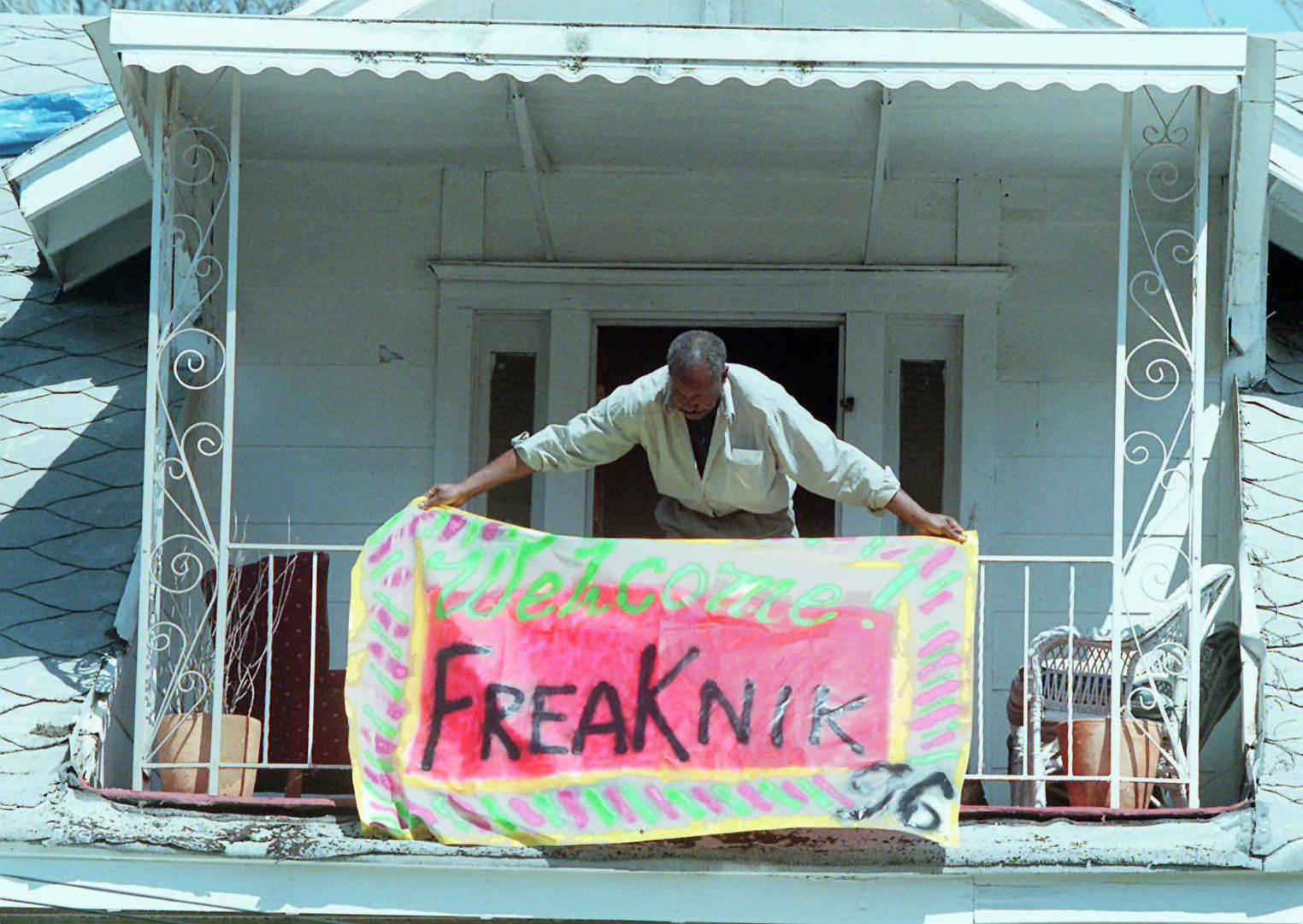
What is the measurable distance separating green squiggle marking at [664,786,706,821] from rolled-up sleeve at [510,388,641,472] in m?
1.15

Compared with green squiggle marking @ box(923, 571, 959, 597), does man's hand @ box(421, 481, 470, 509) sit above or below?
above

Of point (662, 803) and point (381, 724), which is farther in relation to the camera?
point (381, 724)

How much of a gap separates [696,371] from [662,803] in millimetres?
1415

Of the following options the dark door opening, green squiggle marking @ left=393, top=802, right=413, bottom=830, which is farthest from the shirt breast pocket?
the dark door opening

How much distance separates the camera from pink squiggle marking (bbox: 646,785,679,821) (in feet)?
19.0

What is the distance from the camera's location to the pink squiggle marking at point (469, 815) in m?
5.85

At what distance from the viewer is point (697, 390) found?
5.82 m

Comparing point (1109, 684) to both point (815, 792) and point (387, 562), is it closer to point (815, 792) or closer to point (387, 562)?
point (815, 792)

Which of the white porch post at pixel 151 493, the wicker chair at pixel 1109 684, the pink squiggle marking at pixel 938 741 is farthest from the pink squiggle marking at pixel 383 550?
the wicker chair at pixel 1109 684

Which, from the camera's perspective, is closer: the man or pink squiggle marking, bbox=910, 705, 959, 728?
pink squiggle marking, bbox=910, 705, 959, 728

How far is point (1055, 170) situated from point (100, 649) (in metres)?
4.50

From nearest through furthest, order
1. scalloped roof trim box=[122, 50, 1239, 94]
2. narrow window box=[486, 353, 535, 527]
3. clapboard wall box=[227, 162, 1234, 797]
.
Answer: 1. scalloped roof trim box=[122, 50, 1239, 94]
2. clapboard wall box=[227, 162, 1234, 797]
3. narrow window box=[486, 353, 535, 527]

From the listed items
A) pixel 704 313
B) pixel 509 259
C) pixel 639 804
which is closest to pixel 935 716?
pixel 639 804

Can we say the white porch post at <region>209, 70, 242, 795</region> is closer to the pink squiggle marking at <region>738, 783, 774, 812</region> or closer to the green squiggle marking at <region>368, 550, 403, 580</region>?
the green squiggle marking at <region>368, 550, 403, 580</region>
